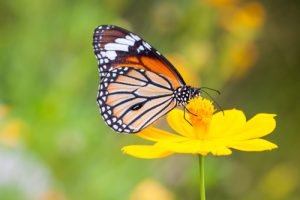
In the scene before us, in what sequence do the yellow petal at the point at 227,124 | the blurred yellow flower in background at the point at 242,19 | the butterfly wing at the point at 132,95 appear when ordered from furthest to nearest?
the blurred yellow flower in background at the point at 242,19 < the butterfly wing at the point at 132,95 < the yellow petal at the point at 227,124

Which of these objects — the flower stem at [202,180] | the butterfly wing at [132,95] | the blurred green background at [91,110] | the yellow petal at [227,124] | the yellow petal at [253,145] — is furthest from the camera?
the blurred green background at [91,110]

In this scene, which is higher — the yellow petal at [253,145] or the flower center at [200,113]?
the flower center at [200,113]

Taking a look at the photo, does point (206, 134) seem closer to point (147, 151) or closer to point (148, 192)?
point (147, 151)

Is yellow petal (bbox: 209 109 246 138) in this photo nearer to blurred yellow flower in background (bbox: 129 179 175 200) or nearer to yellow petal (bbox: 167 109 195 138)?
yellow petal (bbox: 167 109 195 138)

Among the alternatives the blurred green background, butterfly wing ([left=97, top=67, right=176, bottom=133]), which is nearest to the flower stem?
butterfly wing ([left=97, top=67, right=176, bottom=133])

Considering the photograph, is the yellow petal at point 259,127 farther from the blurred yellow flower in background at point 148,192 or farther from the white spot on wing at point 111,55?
the blurred yellow flower in background at point 148,192

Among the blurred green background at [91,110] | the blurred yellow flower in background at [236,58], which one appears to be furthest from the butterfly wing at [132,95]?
the blurred yellow flower in background at [236,58]
